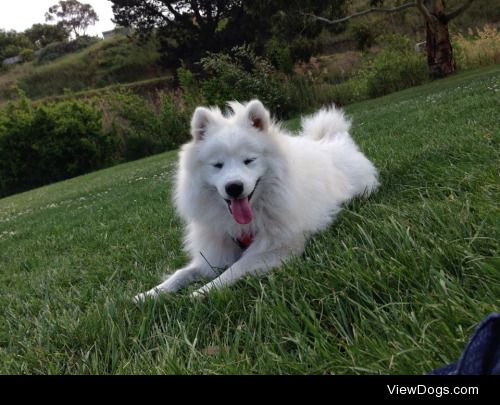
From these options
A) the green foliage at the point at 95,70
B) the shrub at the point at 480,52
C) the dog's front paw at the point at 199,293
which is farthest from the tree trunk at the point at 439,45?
the green foliage at the point at 95,70

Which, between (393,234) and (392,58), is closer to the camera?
(393,234)

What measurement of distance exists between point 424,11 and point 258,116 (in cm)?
1289

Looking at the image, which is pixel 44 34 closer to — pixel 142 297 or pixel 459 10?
pixel 459 10

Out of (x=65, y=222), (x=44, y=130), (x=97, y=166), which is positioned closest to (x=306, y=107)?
(x=97, y=166)

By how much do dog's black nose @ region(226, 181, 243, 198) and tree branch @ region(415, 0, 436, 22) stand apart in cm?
1301

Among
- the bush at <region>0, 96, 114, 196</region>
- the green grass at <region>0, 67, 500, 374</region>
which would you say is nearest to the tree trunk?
the bush at <region>0, 96, 114, 196</region>

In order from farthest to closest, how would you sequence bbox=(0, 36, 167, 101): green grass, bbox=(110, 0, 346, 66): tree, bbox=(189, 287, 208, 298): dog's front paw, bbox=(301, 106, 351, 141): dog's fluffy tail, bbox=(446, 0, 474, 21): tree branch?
1. bbox=(0, 36, 167, 101): green grass
2. bbox=(110, 0, 346, 66): tree
3. bbox=(446, 0, 474, 21): tree branch
4. bbox=(301, 106, 351, 141): dog's fluffy tail
5. bbox=(189, 287, 208, 298): dog's front paw

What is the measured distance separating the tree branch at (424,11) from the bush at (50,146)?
439 inches

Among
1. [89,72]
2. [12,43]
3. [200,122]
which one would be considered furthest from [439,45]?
[12,43]

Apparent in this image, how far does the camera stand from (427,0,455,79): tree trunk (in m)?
13.6

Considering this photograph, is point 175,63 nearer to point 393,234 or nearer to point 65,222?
point 65,222

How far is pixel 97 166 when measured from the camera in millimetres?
16547

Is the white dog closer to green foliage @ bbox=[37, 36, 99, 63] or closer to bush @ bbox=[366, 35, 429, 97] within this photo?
bush @ bbox=[366, 35, 429, 97]
